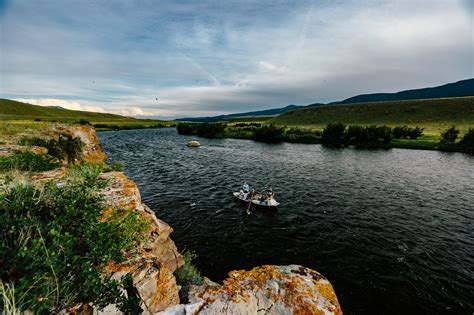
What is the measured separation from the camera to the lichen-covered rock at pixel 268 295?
5.59 metres

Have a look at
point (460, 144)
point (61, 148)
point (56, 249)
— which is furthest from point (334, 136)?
point (56, 249)

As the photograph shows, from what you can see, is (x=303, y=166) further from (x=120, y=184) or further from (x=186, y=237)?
(x=120, y=184)

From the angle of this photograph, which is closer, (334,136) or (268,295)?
(268,295)

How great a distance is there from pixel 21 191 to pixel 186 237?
13.1 meters

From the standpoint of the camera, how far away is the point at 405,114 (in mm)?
125438

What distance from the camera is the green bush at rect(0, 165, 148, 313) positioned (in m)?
3.89

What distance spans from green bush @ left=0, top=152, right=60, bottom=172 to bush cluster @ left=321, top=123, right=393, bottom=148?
2957 inches

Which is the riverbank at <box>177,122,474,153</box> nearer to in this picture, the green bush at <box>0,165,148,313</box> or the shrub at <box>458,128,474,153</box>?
the shrub at <box>458,128,474,153</box>

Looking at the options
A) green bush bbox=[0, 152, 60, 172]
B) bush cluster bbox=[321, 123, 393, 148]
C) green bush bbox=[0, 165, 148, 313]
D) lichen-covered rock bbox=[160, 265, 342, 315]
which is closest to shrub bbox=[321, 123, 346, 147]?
bush cluster bbox=[321, 123, 393, 148]

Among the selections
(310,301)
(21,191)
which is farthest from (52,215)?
(310,301)

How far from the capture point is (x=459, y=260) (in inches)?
571

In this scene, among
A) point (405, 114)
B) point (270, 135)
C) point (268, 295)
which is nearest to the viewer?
point (268, 295)

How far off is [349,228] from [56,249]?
68.2ft

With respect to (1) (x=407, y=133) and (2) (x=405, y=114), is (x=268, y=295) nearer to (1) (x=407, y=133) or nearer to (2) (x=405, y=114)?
(1) (x=407, y=133)
